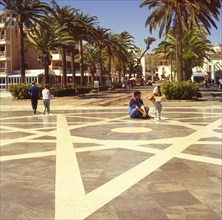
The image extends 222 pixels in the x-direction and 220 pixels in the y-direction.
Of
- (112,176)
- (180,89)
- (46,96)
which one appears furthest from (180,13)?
(112,176)

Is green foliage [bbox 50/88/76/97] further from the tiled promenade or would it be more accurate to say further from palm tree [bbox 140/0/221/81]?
the tiled promenade

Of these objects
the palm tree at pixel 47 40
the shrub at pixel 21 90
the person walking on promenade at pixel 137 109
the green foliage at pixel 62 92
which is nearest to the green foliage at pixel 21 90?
the shrub at pixel 21 90

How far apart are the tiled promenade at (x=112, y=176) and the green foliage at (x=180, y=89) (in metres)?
13.8

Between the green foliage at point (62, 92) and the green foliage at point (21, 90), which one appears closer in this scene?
the green foliage at point (21, 90)

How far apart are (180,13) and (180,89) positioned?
5.40 meters

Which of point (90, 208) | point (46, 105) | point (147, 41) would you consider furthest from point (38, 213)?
point (147, 41)

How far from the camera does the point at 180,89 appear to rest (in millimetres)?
23906

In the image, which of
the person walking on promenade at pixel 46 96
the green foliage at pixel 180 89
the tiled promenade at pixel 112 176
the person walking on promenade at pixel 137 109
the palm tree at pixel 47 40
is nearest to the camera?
the tiled promenade at pixel 112 176

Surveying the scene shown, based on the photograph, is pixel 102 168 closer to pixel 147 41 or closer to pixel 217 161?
pixel 217 161

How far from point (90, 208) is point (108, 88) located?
155 feet

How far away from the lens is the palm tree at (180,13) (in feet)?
78.6

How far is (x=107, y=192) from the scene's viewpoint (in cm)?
498

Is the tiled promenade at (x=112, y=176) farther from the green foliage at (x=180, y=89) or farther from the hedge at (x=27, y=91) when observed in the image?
the hedge at (x=27, y=91)

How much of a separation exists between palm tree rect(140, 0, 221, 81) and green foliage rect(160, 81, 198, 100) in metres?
1.17
